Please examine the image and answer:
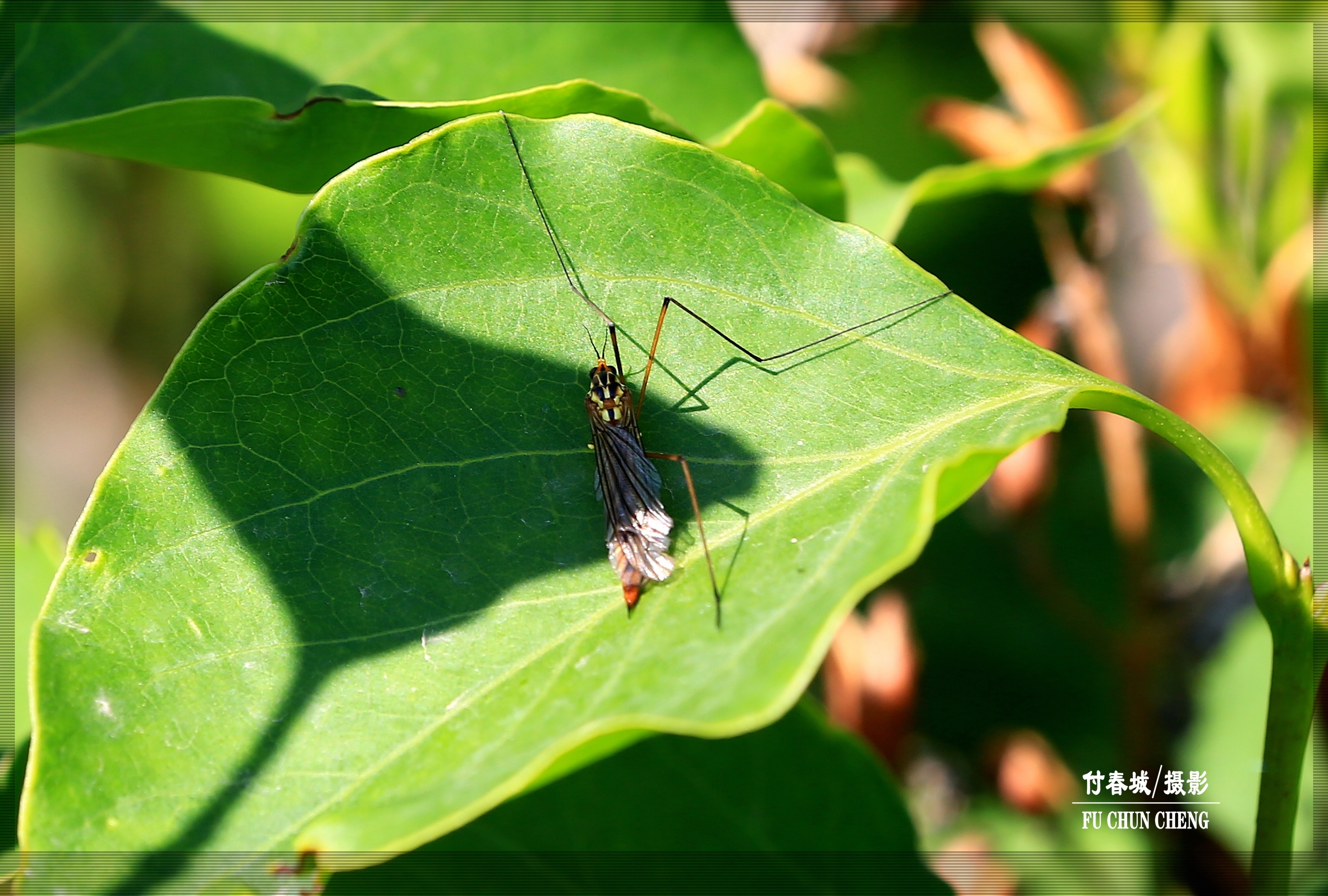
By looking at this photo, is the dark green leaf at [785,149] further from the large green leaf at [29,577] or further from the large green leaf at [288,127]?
the large green leaf at [29,577]

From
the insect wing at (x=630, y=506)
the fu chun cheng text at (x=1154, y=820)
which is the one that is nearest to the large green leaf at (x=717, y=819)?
the insect wing at (x=630, y=506)

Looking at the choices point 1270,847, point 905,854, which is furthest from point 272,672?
point 1270,847

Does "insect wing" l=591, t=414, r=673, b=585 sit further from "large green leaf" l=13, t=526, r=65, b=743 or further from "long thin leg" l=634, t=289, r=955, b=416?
"large green leaf" l=13, t=526, r=65, b=743

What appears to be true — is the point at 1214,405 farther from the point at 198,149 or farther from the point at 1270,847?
the point at 198,149

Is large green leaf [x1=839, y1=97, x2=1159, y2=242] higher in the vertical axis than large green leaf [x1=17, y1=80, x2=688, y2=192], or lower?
lower

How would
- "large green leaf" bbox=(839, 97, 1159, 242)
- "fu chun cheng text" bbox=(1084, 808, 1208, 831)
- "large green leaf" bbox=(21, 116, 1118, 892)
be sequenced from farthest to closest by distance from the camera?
"fu chun cheng text" bbox=(1084, 808, 1208, 831)
"large green leaf" bbox=(839, 97, 1159, 242)
"large green leaf" bbox=(21, 116, 1118, 892)

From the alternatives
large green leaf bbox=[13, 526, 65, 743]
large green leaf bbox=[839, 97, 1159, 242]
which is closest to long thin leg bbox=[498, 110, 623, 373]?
large green leaf bbox=[839, 97, 1159, 242]
